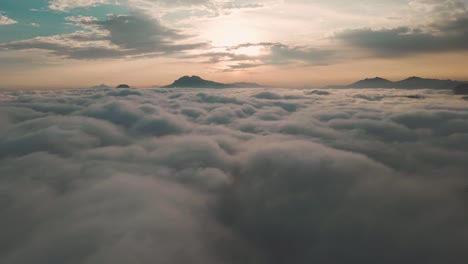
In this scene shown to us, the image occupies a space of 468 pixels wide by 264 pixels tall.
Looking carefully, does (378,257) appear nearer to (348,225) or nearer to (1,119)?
(348,225)

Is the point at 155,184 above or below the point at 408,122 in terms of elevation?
below

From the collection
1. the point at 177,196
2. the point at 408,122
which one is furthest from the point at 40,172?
the point at 408,122

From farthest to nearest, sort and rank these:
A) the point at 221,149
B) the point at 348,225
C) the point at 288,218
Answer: the point at 221,149
the point at 288,218
the point at 348,225

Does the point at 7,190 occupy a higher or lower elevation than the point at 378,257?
higher

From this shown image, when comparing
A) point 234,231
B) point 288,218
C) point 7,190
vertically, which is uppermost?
point 7,190

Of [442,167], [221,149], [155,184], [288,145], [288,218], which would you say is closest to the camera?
[288,218]

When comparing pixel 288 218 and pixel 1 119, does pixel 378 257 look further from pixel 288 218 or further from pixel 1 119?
pixel 1 119

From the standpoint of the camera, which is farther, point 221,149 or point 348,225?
point 221,149

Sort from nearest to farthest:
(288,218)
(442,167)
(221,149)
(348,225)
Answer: (348,225) → (288,218) → (442,167) → (221,149)

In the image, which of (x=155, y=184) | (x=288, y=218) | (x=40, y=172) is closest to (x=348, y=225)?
(x=288, y=218)
